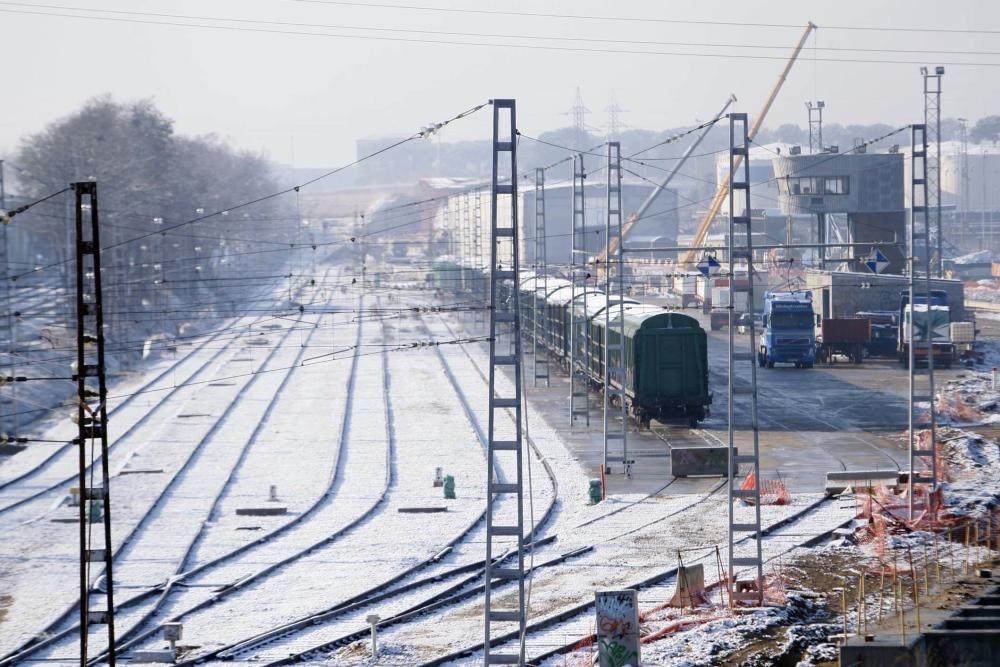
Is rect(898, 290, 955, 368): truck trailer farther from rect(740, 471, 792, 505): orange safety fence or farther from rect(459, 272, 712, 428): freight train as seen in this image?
rect(740, 471, 792, 505): orange safety fence

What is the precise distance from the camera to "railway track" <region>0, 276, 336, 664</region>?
21.0 metres

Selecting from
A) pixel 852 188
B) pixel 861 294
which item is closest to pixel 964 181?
pixel 852 188

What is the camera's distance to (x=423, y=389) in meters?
56.0

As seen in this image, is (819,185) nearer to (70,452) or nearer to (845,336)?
(845,336)

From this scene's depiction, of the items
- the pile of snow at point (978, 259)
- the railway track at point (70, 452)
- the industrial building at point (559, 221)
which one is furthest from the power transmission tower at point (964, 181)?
the railway track at point (70, 452)

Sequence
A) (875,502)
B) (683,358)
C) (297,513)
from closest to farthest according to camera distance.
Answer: (875,502), (297,513), (683,358)

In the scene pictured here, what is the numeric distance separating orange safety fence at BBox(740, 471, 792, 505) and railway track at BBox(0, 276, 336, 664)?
1379cm

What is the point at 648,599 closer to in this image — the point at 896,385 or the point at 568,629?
the point at 568,629

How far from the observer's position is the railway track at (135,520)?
21.0 metres

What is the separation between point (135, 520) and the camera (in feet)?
101

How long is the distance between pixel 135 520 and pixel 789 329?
33694 mm

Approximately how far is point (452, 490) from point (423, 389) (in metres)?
23.3

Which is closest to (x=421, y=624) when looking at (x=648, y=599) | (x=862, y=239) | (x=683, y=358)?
(x=648, y=599)

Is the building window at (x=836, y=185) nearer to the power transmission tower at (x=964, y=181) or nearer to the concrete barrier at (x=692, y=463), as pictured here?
the concrete barrier at (x=692, y=463)
